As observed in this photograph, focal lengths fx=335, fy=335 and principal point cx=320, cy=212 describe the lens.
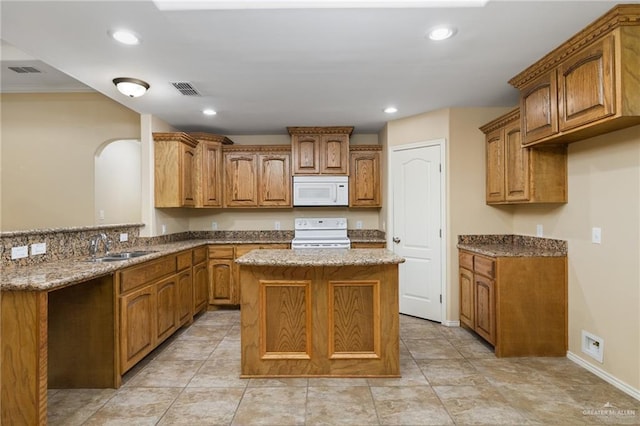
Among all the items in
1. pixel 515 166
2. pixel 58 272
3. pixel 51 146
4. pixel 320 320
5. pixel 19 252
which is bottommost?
pixel 320 320

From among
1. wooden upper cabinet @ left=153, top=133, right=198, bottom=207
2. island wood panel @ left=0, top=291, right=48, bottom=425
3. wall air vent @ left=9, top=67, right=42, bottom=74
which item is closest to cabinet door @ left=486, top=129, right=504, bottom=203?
wooden upper cabinet @ left=153, top=133, right=198, bottom=207

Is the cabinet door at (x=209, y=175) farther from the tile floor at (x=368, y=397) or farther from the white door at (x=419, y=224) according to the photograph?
the white door at (x=419, y=224)

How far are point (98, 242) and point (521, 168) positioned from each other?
12.5ft

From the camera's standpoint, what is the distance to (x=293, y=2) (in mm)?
1880

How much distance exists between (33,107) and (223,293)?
3511 mm

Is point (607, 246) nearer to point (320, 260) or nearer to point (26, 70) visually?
point (320, 260)

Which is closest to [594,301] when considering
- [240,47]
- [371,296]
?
[371,296]

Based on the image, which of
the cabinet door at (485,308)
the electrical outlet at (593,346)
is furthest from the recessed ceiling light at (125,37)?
the electrical outlet at (593,346)

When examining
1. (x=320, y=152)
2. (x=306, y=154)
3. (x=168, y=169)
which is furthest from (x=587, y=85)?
(x=168, y=169)

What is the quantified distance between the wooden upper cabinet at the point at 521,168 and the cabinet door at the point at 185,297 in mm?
3396

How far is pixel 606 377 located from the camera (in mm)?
2416

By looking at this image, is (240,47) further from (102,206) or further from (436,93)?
(102,206)

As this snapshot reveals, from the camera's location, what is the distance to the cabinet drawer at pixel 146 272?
2514 mm

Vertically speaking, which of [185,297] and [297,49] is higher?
[297,49]
